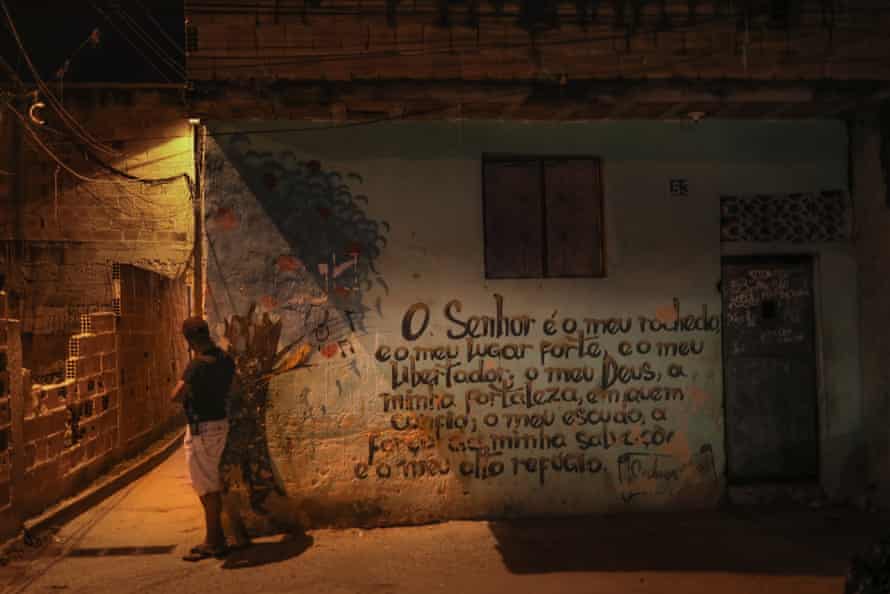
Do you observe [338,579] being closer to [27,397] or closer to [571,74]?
[27,397]

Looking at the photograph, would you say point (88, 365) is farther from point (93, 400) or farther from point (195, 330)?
point (195, 330)

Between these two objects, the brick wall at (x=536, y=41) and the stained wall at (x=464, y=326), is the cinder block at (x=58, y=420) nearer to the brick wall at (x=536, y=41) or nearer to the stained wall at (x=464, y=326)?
the stained wall at (x=464, y=326)

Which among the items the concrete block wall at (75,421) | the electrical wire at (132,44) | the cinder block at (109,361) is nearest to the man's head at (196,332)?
the concrete block wall at (75,421)

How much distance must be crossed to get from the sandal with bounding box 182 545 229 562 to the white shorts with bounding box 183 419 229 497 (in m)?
0.41

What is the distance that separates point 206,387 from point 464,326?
2186 mm

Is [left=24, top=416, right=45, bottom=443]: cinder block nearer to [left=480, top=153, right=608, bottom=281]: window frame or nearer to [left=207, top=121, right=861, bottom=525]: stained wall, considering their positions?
[left=207, top=121, right=861, bottom=525]: stained wall

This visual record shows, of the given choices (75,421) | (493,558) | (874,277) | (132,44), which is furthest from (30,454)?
(132,44)

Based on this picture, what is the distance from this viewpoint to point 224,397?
577cm

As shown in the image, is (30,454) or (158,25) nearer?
(30,454)

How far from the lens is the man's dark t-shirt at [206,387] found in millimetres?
5629

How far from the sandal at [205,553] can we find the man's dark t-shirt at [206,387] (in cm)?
96

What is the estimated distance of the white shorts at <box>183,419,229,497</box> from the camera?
564 cm

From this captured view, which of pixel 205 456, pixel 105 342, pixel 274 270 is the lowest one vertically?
pixel 205 456

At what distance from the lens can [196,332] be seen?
5711 millimetres
